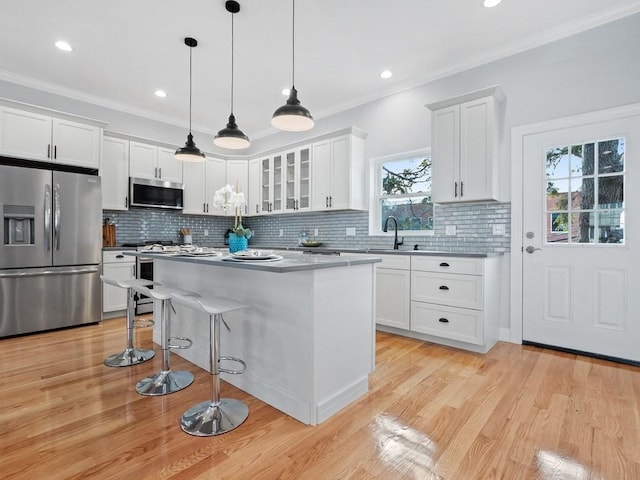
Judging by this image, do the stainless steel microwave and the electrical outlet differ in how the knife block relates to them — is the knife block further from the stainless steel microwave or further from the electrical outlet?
the electrical outlet

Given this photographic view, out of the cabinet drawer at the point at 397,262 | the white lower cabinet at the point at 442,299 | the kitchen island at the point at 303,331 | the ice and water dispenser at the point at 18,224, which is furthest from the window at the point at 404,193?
the ice and water dispenser at the point at 18,224

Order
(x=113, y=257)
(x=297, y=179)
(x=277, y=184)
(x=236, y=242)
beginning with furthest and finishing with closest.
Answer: (x=277, y=184)
(x=297, y=179)
(x=113, y=257)
(x=236, y=242)

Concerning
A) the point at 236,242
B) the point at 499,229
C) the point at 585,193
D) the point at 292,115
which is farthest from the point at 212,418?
the point at 585,193

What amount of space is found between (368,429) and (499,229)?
2525mm

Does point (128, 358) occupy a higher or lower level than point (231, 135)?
lower

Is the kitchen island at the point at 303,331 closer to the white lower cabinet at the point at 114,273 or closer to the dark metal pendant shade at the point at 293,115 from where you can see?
the dark metal pendant shade at the point at 293,115

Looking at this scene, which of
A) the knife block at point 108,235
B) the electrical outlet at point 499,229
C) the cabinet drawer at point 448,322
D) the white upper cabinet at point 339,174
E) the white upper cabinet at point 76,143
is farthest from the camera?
the knife block at point 108,235

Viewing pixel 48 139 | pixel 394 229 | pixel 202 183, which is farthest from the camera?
pixel 202 183

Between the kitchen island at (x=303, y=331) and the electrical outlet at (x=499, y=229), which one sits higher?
the electrical outlet at (x=499, y=229)

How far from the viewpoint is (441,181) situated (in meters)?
3.50

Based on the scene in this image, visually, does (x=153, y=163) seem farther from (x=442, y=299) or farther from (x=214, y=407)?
(x=442, y=299)

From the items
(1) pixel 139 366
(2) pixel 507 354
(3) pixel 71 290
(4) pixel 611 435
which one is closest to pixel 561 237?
(2) pixel 507 354

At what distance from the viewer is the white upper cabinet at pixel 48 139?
3.55 meters

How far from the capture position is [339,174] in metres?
4.47
